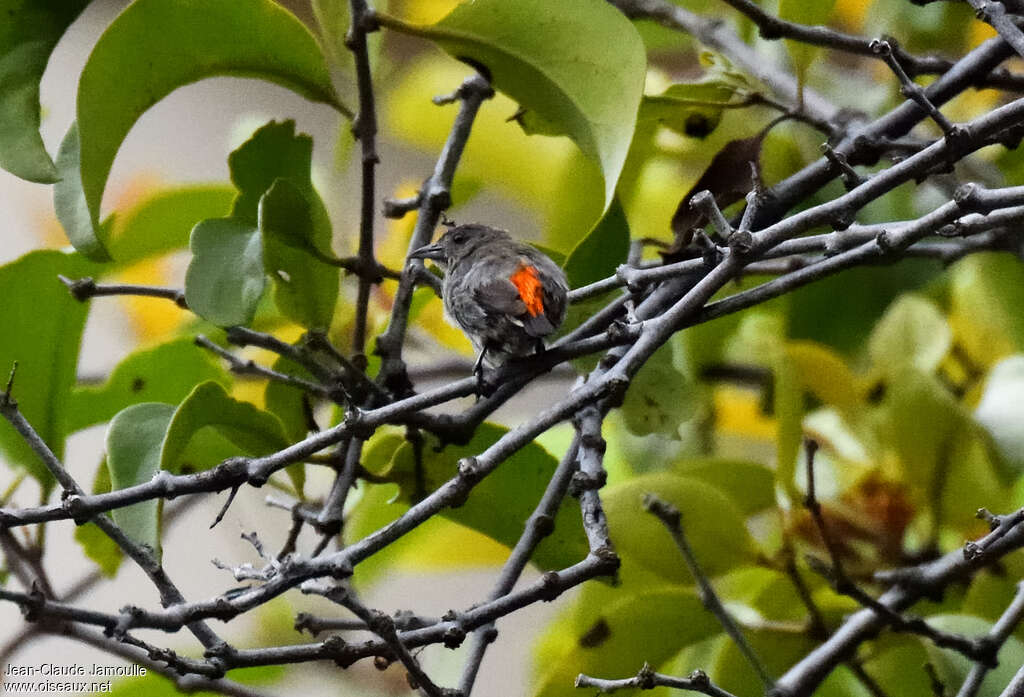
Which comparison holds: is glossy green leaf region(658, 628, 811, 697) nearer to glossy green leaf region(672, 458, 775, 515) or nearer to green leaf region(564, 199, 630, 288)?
glossy green leaf region(672, 458, 775, 515)

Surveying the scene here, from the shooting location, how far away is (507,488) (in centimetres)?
101

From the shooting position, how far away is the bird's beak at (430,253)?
3.52 feet

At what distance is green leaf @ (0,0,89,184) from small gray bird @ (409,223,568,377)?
340 mm

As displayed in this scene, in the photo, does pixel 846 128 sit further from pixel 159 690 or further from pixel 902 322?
pixel 159 690

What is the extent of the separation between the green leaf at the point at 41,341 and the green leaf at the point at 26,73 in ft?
0.59

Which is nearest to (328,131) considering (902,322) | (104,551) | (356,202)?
(356,202)

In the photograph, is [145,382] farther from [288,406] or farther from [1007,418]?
[1007,418]

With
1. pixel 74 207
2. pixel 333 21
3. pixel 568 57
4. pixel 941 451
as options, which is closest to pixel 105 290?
pixel 74 207

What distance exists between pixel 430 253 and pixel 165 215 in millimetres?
291

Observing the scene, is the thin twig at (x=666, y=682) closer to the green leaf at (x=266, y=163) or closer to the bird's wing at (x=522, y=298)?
the bird's wing at (x=522, y=298)

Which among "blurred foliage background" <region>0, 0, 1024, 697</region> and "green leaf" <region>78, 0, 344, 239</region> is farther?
"blurred foliage background" <region>0, 0, 1024, 697</region>

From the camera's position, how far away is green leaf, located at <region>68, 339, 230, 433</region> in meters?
1.15

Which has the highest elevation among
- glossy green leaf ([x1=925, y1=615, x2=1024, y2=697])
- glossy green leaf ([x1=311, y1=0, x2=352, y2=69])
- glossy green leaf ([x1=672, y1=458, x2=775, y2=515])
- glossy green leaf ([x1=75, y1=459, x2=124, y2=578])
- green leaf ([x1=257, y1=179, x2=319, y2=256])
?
glossy green leaf ([x1=311, y1=0, x2=352, y2=69])

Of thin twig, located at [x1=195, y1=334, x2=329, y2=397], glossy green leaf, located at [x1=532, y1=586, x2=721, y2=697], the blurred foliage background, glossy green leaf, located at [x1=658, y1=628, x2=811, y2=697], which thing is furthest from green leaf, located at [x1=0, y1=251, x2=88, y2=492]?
glossy green leaf, located at [x1=658, y1=628, x2=811, y2=697]
